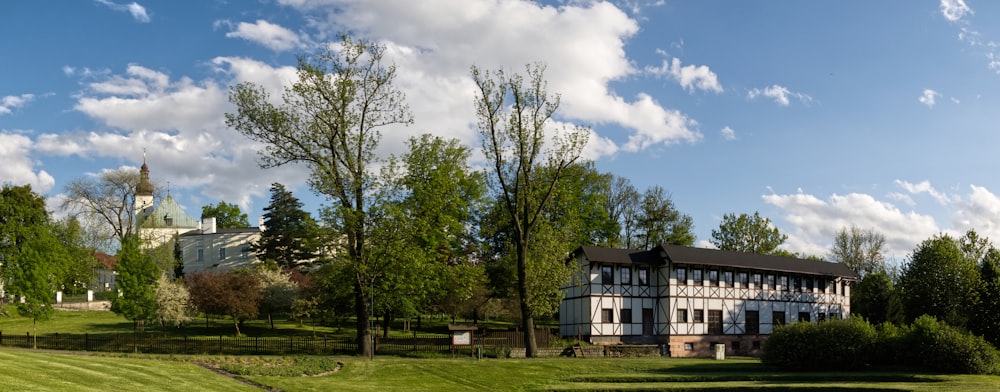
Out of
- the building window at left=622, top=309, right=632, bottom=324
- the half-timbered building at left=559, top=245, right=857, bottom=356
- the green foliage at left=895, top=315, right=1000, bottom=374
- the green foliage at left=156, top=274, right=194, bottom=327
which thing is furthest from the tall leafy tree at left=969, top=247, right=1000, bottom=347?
the green foliage at left=156, top=274, right=194, bottom=327

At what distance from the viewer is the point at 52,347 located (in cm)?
3831

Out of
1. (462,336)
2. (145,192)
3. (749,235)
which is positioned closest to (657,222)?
(749,235)

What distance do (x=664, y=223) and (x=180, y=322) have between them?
1680 inches

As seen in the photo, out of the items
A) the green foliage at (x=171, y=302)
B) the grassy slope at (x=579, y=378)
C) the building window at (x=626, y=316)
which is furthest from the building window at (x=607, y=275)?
the green foliage at (x=171, y=302)

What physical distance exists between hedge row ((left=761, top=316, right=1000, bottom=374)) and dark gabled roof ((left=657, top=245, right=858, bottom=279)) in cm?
1507

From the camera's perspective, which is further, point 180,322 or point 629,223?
point 629,223

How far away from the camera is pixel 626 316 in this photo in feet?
171

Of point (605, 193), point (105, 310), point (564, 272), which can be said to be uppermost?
point (605, 193)

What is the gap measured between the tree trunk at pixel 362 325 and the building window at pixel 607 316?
18298 mm

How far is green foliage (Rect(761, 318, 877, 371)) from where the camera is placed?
1410 inches

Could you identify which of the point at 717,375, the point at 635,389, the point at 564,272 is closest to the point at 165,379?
the point at 635,389

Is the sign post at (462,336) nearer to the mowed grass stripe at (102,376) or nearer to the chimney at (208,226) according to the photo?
the mowed grass stripe at (102,376)

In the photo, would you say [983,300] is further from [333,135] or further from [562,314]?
[333,135]

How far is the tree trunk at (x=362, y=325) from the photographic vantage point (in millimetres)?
38250
